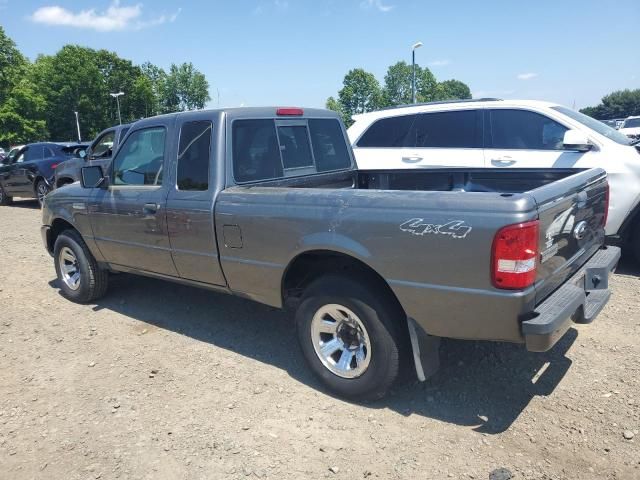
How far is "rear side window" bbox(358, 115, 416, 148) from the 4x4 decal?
430 cm

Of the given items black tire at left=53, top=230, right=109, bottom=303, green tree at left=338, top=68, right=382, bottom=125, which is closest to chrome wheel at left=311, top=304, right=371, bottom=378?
black tire at left=53, top=230, right=109, bottom=303

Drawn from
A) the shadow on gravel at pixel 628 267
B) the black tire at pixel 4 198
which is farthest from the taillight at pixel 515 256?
the black tire at pixel 4 198

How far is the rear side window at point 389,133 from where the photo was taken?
6.86 metres

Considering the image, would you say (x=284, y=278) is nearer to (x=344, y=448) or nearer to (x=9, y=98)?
(x=344, y=448)

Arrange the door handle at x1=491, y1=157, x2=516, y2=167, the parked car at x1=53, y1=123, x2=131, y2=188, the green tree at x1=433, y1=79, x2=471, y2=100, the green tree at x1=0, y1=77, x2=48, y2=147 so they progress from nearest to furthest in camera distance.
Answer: the door handle at x1=491, y1=157, x2=516, y2=167 < the parked car at x1=53, y1=123, x2=131, y2=188 < the green tree at x1=0, y1=77, x2=48, y2=147 < the green tree at x1=433, y1=79, x2=471, y2=100

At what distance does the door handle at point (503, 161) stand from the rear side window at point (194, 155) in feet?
12.1

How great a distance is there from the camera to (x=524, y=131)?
19.6 ft

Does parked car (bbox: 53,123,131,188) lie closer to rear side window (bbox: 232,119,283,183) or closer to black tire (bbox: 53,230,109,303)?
→ black tire (bbox: 53,230,109,303)

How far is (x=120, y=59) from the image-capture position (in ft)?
264

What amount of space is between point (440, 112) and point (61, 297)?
517 centimetres

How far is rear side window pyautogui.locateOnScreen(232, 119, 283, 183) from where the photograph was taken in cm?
389

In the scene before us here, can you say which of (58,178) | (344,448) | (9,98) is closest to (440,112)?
(344,448)

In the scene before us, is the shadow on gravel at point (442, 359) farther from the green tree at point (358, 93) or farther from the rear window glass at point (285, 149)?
the green tree at point (358, 93)

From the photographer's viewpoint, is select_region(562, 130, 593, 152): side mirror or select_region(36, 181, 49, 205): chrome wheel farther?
select_region(36, 181, 49, 205): chrome wheel
